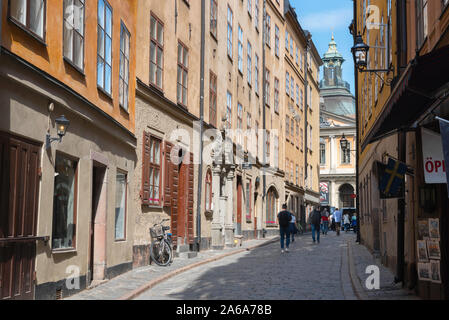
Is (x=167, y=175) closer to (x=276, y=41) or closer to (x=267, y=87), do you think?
(x=267, y=87)

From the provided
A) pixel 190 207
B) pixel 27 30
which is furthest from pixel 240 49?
pixel 27 30

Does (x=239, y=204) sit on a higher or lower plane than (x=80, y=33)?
lower

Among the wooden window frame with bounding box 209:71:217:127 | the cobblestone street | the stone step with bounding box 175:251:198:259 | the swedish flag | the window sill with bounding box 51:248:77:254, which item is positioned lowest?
the cobblestone street

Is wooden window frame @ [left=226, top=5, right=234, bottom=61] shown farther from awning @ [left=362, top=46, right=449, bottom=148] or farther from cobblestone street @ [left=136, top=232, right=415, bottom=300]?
awning @ [left=362, top=46, right=449, bottom=148]

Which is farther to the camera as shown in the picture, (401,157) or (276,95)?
(276,95)

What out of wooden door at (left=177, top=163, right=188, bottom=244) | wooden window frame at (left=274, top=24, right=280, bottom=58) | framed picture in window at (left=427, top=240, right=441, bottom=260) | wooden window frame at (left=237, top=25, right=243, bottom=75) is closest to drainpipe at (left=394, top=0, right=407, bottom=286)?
framed picture in window at (left=427, top=240, right=441, bottom=260)

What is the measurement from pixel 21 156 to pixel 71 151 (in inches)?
84.6

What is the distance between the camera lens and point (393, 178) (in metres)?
10.7

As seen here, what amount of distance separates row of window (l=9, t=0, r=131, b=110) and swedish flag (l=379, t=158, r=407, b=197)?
5611mm

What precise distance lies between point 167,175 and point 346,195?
222ft

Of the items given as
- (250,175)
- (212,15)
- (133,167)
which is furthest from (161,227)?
(250,175)

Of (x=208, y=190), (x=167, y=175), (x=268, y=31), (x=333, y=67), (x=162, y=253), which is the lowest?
(x=162, y=253)

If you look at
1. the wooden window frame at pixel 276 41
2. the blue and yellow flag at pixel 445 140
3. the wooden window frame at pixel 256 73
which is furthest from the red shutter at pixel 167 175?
the wooden window frame at pixel 276 41

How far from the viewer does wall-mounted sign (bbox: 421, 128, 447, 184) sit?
358 inches
